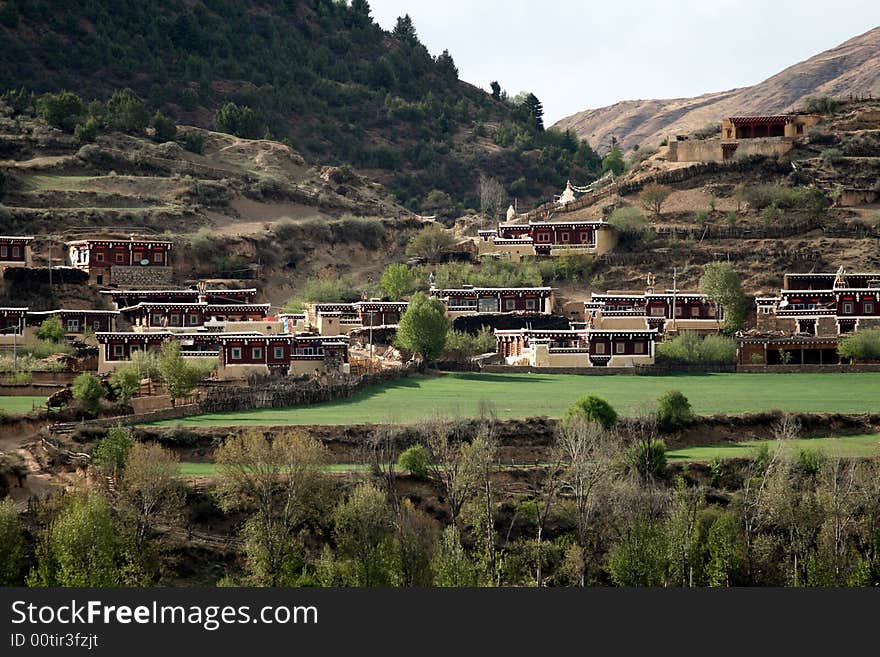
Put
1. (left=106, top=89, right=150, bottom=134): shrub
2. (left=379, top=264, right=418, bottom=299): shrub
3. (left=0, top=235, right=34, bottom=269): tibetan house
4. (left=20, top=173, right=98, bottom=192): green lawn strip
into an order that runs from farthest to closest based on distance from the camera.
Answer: (left=106, top=89, right=150, bottom=134): shrub
(left=20, top=173, right=98, bottom=192): green lawn strip
(left=379, top=264, right=418, bottom=299): shrub
(left=0, top=235, right=34, bottom=269): tibetan house

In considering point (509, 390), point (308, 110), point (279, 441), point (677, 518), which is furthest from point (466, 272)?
point (308, 110)

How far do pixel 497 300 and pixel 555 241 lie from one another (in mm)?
12076

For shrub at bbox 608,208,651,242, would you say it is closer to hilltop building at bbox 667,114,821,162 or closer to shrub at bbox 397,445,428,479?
hilltop building at bbox 667,114,821,162

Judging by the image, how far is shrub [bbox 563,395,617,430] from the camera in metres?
59.9

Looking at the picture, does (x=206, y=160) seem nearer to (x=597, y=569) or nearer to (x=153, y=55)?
(x=153, y=55)

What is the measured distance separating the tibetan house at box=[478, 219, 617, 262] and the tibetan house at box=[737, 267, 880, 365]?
14.2 metres

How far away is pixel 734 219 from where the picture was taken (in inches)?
4040

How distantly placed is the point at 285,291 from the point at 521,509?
5298 cm

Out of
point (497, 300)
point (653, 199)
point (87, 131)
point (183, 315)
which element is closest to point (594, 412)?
point (183, 315)

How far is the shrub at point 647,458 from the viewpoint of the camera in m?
55.7

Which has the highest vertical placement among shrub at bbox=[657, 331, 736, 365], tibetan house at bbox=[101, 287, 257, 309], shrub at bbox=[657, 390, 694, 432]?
tibetan house at bbox=[101, 287, 257, 309]

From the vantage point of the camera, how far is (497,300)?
297ft

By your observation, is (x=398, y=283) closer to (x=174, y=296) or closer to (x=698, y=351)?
(x=174, y=296)

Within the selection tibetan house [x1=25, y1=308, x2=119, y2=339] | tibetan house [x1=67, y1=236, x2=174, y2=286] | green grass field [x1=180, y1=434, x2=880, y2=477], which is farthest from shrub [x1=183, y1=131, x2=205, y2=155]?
green grass field [x1=180, y1=434, x2=880, y2=477]
